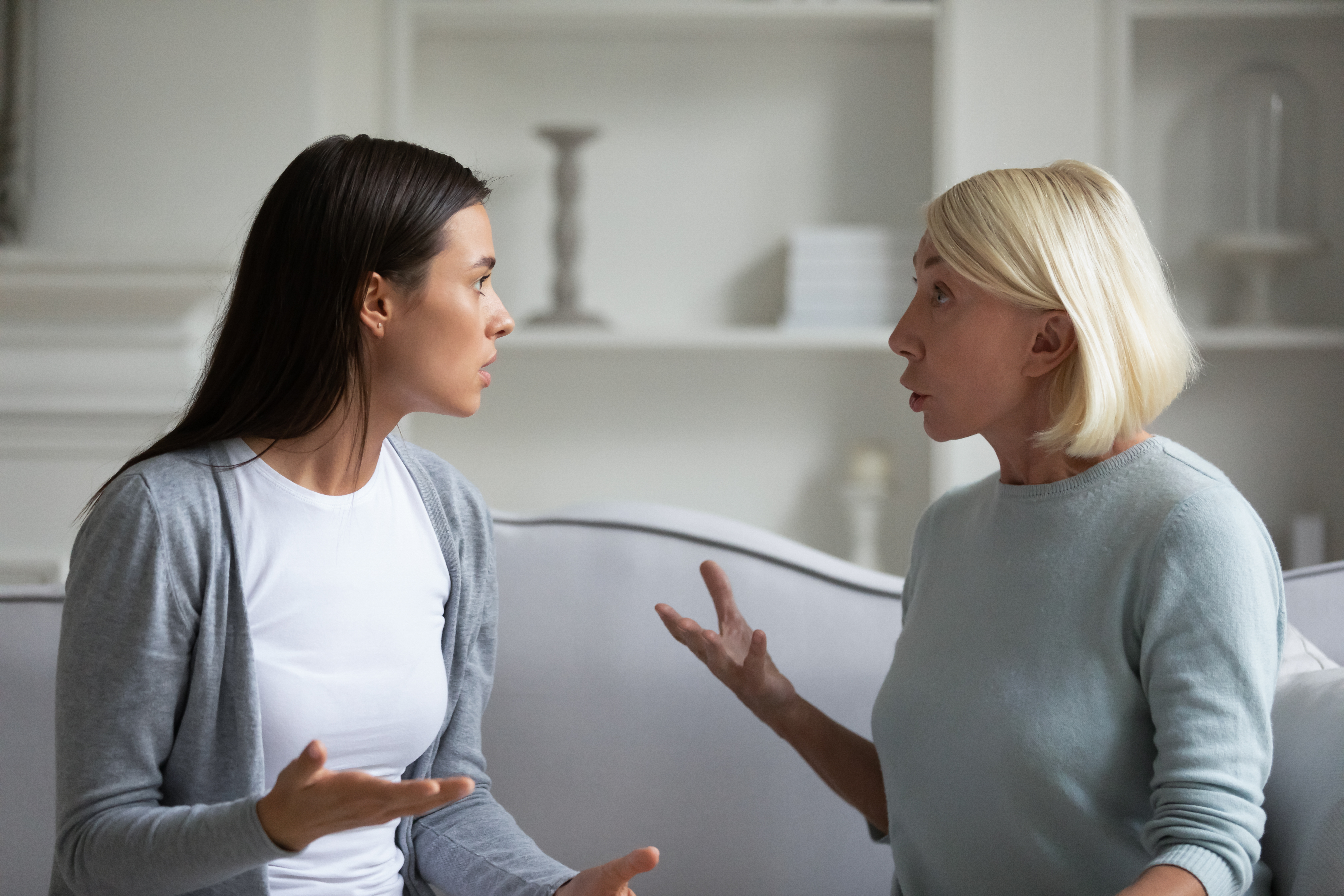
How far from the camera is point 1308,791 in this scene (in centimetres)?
90

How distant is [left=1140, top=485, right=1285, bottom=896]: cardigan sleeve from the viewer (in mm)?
789

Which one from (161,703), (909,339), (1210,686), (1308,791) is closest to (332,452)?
(161,703)

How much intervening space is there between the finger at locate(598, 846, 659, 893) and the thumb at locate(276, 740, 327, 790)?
24 cm

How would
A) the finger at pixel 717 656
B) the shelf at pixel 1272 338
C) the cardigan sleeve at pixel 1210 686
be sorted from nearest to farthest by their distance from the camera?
the cardigan sleeve at pixel 1210 686, the finger at pixel 717 656, the shelf at pixel 1272 338

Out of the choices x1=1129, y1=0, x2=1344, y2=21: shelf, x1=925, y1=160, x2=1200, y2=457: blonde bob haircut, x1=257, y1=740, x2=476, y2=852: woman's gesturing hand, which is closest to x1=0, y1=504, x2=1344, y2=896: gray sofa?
x1=925, y1=160, x2=1200, y2=457: blonde bob haircut

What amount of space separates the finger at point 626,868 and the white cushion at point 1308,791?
0.49 m

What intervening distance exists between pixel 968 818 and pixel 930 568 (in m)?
0.24

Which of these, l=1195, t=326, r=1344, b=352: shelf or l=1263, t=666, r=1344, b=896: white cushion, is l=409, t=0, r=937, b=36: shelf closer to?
l=1195, t=326, r=1344, b=352: shelf

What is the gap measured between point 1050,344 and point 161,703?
77 centimetres

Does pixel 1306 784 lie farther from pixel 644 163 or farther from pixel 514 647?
pixel 644 163

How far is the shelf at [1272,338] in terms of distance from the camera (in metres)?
2.21

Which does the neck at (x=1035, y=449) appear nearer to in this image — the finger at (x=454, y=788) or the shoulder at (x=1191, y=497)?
the shoulder at (x=1191, y=497)

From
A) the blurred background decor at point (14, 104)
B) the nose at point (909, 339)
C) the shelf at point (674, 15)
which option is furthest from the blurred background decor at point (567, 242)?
the nose at point (909, 339)

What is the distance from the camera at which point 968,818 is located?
0.94 m
